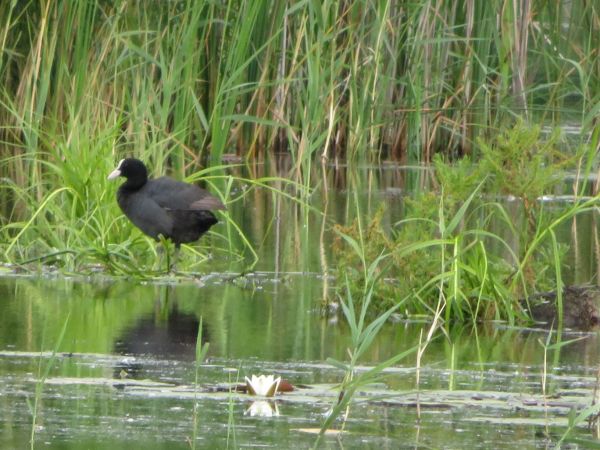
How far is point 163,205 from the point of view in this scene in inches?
313

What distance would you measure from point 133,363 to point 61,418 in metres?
0.94

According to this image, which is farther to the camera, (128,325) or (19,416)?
(128,325)

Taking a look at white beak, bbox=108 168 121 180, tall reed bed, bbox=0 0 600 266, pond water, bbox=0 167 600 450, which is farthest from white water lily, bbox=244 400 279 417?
white beak, bbox=108 168 121 180

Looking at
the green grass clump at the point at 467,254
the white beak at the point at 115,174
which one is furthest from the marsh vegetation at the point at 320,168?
the white beak at the point at 115,174

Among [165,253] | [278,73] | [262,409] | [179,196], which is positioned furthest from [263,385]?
[278,73]

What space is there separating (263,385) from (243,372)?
21.3 inches

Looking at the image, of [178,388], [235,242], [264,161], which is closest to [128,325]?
[178,388]

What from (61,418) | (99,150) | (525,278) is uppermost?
(99,150)

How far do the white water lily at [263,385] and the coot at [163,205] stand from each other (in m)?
3.38

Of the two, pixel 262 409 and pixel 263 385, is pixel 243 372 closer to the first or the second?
pixel 263 385

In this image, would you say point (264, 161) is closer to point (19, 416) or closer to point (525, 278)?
point (525, 278)

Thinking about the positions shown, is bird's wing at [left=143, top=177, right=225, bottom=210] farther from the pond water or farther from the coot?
the pond water

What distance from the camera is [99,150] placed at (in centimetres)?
813

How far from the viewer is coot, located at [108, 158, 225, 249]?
780 centimetres
